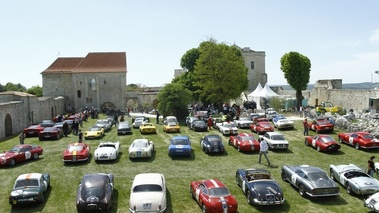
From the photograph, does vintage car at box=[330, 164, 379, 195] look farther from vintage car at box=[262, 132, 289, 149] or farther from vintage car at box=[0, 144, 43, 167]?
vintage car at box=[0, 144, 43, 167]

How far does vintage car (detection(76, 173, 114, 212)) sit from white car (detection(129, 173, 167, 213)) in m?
1.07

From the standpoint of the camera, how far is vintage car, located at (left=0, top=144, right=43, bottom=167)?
2177cm

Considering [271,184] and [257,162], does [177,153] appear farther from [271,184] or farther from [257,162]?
[271,184]

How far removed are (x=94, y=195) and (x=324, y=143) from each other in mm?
16505

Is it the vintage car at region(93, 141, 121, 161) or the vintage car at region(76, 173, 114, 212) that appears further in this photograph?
the vintage car at region(93, 141, 121, 161)

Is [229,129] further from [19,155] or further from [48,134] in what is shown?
[19,155]

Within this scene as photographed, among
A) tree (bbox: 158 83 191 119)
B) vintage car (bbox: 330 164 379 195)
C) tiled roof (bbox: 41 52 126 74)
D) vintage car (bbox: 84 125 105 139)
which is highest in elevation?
tiled roof (bbox: 41 52 126 74)

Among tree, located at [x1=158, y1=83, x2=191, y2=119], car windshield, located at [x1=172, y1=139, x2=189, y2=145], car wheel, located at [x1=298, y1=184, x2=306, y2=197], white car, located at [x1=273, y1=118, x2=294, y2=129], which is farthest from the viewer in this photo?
tree, located at [x1=158, y1=83, x2=191, y2=119]

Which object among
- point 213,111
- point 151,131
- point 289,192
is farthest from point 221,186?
point 213,111

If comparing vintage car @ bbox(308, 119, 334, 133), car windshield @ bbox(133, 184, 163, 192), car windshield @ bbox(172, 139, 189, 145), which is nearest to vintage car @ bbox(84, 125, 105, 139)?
car windshield @ bbox(172, 139, 189, 145)

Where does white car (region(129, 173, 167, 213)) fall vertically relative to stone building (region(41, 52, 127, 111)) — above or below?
below

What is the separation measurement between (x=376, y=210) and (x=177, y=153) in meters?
12.1

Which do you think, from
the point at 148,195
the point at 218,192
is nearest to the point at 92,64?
the point at 148,195

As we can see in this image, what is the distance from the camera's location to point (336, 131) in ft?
106
